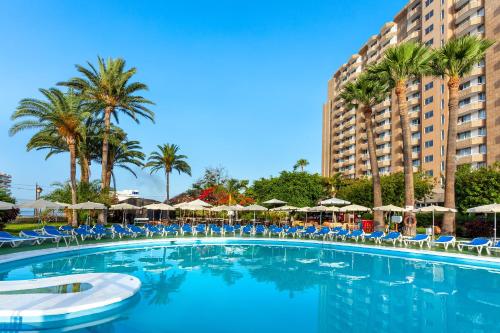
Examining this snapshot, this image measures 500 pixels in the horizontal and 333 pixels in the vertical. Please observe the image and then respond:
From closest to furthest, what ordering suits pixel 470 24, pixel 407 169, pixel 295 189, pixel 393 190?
1. pixel 407 169
2. pixel 393 190
3. pixel 295 189
4. pixel 470 24

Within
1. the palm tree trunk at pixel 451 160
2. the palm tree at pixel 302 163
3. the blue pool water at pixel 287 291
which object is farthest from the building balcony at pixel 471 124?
the blue pool water at pixel 287 291

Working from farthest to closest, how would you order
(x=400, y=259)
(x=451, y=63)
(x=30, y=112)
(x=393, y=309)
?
(x=30, y=112), (x=451, y=63), (x=400, y=259), (x=393, y=309)

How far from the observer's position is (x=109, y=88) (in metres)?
26.7

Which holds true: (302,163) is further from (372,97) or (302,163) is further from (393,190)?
(372,97)

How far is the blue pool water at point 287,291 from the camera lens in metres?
7.70

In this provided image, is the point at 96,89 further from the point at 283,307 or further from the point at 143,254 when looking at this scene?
the point at 283,307

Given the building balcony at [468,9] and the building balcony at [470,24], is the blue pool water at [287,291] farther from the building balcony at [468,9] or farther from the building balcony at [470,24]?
the building balcony at [468,9]

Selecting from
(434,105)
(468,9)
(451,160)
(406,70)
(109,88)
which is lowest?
(451,160)

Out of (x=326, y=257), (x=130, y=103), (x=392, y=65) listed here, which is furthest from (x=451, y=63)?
(x=130, y=103)

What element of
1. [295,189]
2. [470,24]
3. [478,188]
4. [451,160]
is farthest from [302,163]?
[451,160]

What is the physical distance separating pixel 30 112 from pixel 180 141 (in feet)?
66.3

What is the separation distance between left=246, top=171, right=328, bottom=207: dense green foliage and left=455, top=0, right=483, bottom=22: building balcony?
93.9ft

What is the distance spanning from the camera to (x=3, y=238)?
15031 millimetres

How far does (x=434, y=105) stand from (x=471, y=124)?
7556 mm
